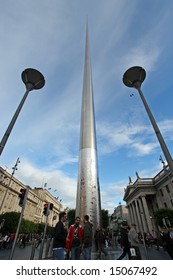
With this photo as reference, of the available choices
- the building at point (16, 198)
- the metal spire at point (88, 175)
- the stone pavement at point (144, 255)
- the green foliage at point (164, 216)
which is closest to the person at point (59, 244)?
the stone pavement at point (144, 255)

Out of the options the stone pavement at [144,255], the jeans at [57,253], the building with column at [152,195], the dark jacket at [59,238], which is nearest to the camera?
the jeans at [57,253]

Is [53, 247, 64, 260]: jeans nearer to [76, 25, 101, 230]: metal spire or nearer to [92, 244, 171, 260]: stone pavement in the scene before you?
[92, 244, 171, 260]: stone pavement

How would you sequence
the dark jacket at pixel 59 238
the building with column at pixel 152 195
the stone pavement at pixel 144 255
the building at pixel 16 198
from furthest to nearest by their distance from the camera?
the building at pixel 16 198, the building with column at pixel 152 195, the stone pavement at pixel 144 255, the dark jacket at pixel 59 238

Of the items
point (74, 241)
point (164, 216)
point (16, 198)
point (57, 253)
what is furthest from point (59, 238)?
point (16, 198)

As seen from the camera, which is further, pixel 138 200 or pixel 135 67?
pixel 138 200

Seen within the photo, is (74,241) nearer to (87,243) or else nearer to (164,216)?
(87,243)

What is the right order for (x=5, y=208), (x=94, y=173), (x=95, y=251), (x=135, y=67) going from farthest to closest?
(x=5, y=208)
(x=94, y=173)
(x=95, y=251)
(x=135, y=67)

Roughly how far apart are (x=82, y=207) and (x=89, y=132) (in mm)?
5493

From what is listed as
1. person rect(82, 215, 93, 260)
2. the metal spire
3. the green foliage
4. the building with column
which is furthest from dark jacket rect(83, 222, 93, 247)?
the building with column

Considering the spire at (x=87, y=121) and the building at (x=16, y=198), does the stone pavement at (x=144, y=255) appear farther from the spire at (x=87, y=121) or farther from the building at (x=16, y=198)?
the building at (x=16, y=198)
